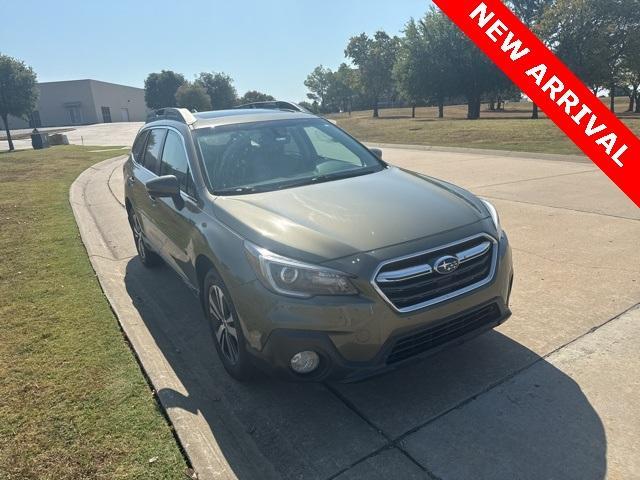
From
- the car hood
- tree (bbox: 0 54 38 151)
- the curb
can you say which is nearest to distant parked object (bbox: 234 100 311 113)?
the car hood

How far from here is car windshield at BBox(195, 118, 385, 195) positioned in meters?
3.77

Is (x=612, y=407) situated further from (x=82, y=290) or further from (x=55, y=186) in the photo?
(x=55, y=186)

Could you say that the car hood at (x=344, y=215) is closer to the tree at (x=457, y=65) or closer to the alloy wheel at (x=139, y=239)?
the alloy wheel at (x=139, y=239)

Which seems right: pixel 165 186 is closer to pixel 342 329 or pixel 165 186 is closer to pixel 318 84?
pixel 342 329

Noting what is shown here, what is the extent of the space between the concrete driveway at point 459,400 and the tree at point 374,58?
5832 cm

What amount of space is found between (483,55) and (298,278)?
1868 inches

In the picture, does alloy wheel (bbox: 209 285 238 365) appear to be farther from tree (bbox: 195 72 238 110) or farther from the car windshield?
tree (bbox: 195 72 238 110)

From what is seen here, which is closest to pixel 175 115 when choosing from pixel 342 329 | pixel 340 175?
pixel 340 175

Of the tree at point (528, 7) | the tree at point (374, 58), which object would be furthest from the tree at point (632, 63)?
the tree at point (374, 58)

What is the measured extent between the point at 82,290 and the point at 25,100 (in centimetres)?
3328

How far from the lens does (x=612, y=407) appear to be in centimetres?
280

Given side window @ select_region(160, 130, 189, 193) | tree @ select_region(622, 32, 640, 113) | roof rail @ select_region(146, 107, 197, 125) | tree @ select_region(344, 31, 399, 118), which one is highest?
tree @ select_region(344, 31, 399, 118)

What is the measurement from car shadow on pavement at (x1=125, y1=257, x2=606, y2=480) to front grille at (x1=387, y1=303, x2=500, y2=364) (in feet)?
0.57

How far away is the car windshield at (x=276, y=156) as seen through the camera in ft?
12.4
